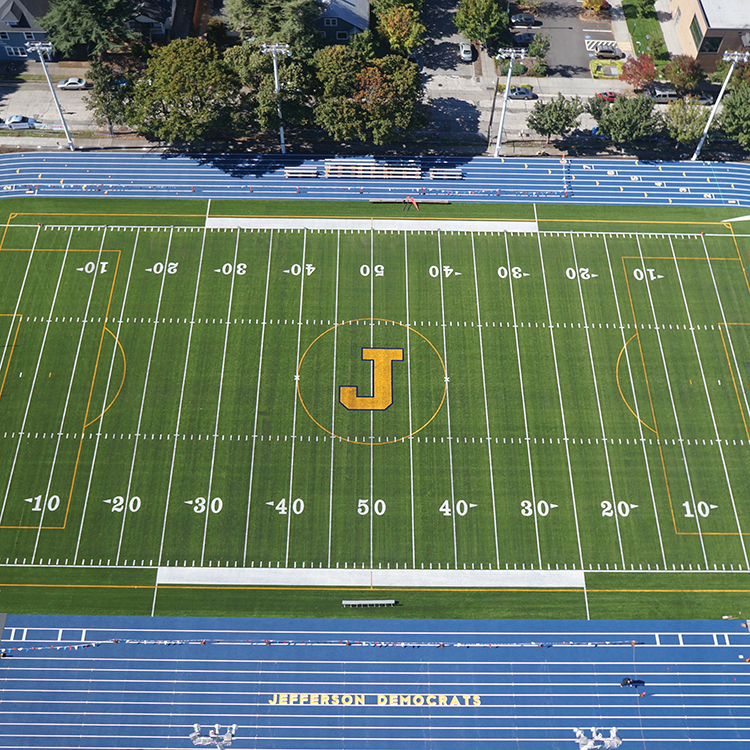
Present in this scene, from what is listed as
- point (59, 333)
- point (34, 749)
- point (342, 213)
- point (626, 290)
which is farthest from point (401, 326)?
point (34, 749)

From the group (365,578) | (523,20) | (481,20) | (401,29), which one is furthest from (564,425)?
(523,20)

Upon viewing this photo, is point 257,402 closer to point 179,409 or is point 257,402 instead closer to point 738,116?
point 179,409

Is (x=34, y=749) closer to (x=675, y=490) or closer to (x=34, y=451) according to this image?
(x=34, y=451)

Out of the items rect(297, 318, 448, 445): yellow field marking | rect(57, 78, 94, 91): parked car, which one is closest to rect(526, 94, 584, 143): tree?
rect(297, 318, 448, 445): yellow field marking

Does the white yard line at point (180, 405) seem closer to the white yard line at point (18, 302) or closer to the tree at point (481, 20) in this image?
the white yard line at point (18, 302)

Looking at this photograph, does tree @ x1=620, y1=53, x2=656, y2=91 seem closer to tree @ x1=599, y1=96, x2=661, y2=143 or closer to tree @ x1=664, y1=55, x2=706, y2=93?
tree @ x1=664, y1=55, x2=706, y2=93

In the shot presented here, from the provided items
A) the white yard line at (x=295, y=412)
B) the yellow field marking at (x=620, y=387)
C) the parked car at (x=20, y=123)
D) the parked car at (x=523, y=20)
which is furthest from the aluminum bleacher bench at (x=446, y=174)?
the parked car at (x=20, y=123)
